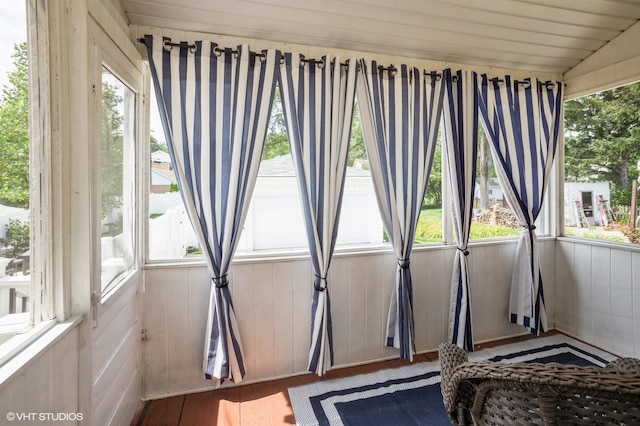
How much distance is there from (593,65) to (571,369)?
3094mm

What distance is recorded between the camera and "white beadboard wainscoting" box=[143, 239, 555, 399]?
6.78 feet

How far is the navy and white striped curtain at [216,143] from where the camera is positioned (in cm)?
195

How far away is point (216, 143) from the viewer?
2.01 metres

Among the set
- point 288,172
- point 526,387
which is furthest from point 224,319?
point 526,387

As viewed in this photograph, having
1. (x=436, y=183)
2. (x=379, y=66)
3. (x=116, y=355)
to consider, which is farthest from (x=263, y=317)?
(x=379, y=66)

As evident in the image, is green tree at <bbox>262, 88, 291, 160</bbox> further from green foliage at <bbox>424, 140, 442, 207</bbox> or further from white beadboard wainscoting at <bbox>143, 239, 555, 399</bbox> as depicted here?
green foliage at <bbox>424, 140, 442, 207</bbox>

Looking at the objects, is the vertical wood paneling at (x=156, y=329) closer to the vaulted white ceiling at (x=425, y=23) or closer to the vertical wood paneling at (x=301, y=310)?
the vertical wood paneling at (x=301, y=310)

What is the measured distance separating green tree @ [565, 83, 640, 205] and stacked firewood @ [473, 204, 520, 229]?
0.72 m

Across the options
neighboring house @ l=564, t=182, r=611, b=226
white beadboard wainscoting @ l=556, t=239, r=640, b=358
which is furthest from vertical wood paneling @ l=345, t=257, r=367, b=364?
neighboring house @ l=564, t=182, r=611, b=226

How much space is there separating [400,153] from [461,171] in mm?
570

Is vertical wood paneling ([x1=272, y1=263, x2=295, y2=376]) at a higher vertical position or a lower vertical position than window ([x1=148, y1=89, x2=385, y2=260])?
lower

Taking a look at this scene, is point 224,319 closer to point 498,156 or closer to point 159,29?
point 159,29

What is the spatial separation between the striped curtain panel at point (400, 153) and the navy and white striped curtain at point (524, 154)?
0.65m

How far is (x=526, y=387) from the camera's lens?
816 mm
